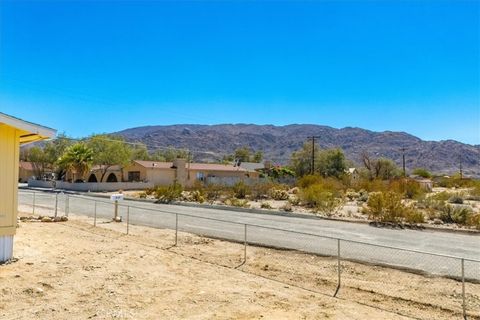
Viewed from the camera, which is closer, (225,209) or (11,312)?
(11,312)

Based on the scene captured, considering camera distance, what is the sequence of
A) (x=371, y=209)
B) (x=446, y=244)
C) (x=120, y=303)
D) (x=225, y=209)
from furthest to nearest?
(x=225, y=209)
(x=371, y=209)
(x=446, y=244)
(x=120, y=303)

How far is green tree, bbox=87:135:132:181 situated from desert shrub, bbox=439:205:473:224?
4397cm

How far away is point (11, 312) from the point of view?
23.6 feet

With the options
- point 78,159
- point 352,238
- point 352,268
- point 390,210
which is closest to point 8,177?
point 352,268

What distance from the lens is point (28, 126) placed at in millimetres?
10828

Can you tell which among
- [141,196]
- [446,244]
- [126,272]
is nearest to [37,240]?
[126,272]

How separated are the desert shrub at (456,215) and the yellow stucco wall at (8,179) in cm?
1910

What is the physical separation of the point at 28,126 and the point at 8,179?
1.36 m

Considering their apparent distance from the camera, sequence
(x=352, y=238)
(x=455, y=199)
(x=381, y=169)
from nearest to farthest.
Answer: (x=352, y=238), (x=455, y=199), (x=381, y=169)

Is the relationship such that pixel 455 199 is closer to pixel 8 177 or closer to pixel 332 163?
pixel 8 177

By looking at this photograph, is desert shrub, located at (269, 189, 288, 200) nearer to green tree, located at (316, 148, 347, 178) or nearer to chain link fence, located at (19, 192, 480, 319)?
chain link fence, located at (19, 192, 480, 319)

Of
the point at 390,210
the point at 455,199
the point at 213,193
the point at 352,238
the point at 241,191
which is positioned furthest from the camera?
the point at 241,191

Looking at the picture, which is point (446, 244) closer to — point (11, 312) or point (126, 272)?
point (126, 272)

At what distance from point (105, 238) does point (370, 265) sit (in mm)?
8510
